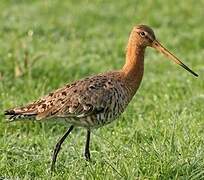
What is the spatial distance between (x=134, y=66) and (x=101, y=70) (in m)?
3.52

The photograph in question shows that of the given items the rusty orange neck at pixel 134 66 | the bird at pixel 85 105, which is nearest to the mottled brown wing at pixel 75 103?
the bird at pixel 85 105

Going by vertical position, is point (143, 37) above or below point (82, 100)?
above

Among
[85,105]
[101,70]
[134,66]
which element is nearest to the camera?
[85,105]

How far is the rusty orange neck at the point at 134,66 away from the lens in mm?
7250

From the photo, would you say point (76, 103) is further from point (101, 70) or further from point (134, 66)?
point (101, 70)

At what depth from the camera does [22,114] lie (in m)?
6.95

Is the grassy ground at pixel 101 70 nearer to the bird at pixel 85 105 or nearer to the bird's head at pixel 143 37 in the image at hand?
the bird at pixel 85 105

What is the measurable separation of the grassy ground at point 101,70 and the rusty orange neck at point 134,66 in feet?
1.57

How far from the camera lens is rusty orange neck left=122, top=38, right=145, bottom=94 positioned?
725 cm

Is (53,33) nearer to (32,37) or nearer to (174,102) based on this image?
(32,37)

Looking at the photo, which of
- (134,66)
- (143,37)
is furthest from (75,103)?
(143,37)

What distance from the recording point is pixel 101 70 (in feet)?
35.7

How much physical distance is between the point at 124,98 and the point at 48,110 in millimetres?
665

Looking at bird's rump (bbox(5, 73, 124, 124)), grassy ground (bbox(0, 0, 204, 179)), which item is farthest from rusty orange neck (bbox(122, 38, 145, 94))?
grassy ground (bbox(0, 0, 204, 179))
